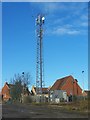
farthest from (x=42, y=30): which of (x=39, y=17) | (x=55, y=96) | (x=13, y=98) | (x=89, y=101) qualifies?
(x=13, y=98)

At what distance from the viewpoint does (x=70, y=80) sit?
362 ft

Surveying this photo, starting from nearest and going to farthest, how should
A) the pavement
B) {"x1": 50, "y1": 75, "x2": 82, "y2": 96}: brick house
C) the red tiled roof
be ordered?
the pavement
{"x1": 50, "y1": 75, "x2": 82, "y2": 96}: brick house
the red tiled roof

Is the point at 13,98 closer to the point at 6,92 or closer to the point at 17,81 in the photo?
the point at 17,81

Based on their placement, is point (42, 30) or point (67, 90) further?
point (67, 90)

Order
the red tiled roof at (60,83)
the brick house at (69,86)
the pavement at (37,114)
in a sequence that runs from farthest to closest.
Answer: the red tiled roof at (60,83) → the brick house at (69,86) → the pavement at (37,114)

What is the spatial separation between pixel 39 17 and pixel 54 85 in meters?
47.5

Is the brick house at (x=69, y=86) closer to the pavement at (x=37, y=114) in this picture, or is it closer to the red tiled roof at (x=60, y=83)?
the red tiled roof at (x=60, y=83)

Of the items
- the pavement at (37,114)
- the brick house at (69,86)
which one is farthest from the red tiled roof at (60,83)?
the pavement at (37,114)

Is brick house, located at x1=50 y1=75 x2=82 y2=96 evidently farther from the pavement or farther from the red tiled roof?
the pavement

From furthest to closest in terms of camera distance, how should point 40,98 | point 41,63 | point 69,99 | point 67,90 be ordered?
1. point 67,90
2. point 69,99
3. point 40,98
4. point 41,63

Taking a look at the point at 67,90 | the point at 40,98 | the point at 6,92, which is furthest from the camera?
the point at 6,92

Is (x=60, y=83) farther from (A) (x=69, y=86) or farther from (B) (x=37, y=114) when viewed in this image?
(B) (x=37, y=114)

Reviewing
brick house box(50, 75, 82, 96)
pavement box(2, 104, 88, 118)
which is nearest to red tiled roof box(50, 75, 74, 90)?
brick house box(50, 75, 82, 96)

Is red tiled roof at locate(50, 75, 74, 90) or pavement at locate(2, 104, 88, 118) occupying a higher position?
red tiled roof at locate(50, 75, 74, 90)
